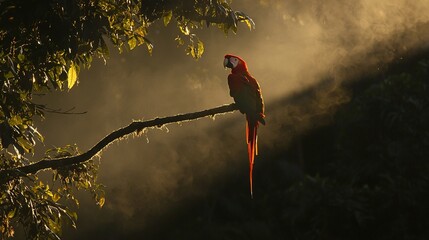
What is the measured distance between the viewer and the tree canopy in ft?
10.1

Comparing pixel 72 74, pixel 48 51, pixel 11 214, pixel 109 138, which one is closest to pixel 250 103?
pixel 109 138

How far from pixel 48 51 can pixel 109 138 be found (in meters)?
0.52

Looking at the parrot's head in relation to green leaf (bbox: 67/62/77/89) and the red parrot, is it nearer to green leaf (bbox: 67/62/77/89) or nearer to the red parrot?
the red parrot

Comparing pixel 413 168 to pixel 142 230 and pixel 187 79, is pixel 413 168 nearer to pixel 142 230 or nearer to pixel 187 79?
pixel 187 79

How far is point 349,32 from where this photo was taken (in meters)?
12.5

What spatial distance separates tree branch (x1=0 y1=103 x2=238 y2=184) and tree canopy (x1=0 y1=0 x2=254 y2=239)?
0.04 metres

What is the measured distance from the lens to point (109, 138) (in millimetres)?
3461

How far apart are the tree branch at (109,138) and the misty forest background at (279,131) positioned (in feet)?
24.4

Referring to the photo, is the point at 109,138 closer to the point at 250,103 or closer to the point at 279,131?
the point at 250,103

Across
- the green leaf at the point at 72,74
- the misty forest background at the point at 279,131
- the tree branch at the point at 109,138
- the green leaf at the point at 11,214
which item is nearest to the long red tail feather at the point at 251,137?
the tree branch at the point at 109,138

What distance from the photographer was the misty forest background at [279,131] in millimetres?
10711

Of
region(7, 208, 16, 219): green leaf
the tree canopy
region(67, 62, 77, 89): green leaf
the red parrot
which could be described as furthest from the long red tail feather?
region(7, 208, 16, 219): green leaf

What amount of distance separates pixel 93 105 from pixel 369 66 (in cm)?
577

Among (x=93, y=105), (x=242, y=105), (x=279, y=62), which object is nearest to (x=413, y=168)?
(x=279, y=62)
